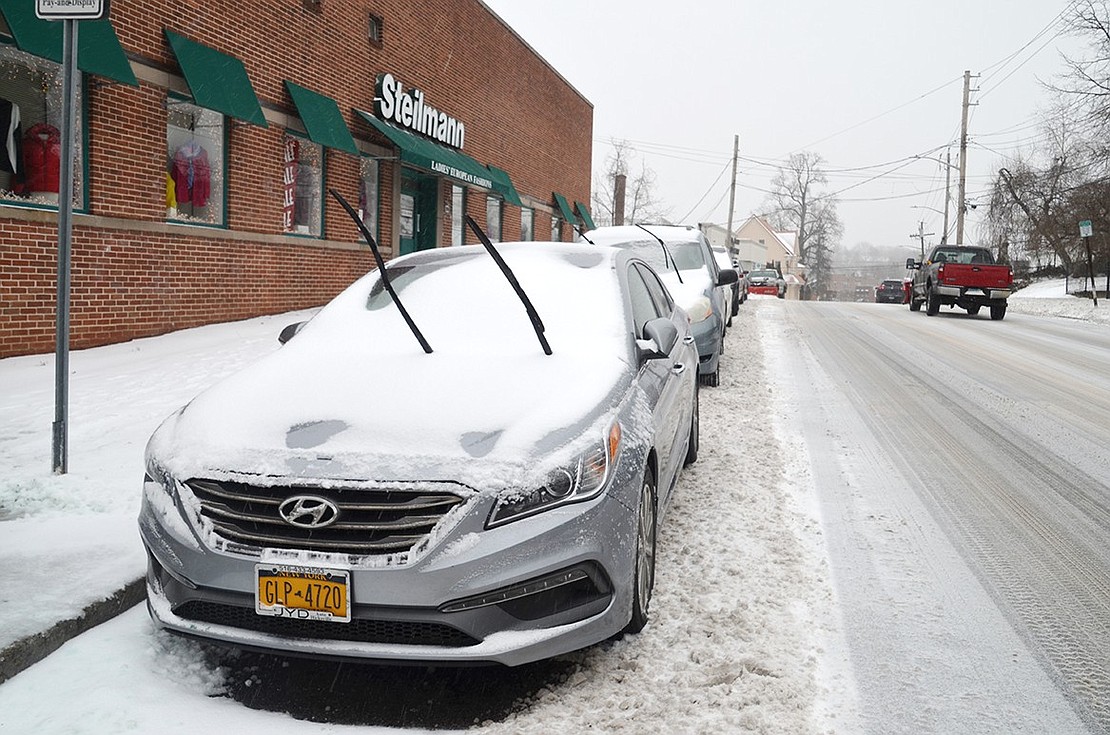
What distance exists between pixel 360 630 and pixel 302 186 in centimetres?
1238

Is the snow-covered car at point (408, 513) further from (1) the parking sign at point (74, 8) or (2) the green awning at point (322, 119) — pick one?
(2) the green awning at point (322, 119)

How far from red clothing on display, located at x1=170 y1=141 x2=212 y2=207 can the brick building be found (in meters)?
0.02

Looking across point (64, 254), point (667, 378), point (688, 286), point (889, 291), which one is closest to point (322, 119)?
point (688, 286)

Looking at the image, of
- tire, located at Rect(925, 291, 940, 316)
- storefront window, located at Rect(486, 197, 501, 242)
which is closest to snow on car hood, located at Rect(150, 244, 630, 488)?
storefront window, located at Rect(486, 197, 501, 242)

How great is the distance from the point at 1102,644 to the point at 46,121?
10181 millimetres

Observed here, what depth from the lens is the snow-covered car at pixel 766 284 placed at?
4728 centimetres

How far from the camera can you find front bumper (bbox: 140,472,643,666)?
9.20ft

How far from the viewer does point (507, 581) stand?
283cm

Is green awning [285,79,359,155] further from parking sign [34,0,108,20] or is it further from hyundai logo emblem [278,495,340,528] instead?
hyundai logo emblem [278,495,340,528]

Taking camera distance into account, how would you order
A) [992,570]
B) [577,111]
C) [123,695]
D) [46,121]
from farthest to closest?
[577,111] < [46,121] < [992,570] < [123,695]

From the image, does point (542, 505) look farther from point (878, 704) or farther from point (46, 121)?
point (46, 121)

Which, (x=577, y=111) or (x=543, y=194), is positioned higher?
(x=577, y=111)

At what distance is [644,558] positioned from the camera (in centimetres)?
353

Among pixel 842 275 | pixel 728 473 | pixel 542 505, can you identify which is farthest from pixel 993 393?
pixel 842 275
